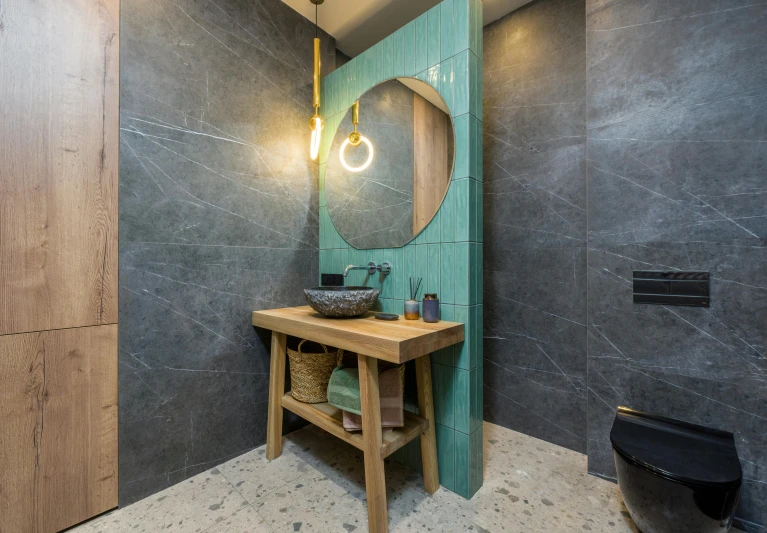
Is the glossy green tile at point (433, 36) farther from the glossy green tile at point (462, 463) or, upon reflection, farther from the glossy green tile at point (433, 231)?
the glossy green tile at point (462, 463)

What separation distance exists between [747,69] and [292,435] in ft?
8.93

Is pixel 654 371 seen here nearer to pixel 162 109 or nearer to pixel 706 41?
pixel 706 41

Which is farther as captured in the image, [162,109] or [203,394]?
[203,394]

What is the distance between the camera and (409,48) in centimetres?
163

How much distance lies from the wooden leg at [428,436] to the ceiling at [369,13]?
2035mm

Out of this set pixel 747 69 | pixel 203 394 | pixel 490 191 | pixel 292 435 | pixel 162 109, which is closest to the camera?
pixel 747 69

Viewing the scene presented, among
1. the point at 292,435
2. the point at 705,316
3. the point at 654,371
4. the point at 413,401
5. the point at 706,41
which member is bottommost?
the point at 292,435

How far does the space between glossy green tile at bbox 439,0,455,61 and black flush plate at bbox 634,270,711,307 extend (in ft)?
4.32

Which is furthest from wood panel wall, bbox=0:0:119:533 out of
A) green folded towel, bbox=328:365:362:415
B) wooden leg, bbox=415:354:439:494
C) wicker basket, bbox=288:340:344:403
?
wooden leg, bbox=415:354:439:494

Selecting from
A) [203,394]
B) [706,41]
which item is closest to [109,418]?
[203,394]

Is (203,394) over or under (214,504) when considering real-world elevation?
over

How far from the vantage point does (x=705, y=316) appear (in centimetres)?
127

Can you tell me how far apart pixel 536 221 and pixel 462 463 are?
136 cm

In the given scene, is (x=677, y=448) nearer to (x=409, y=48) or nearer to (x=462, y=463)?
(x=462, y=463)
